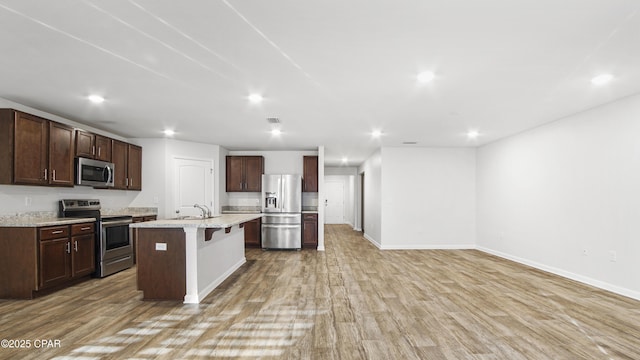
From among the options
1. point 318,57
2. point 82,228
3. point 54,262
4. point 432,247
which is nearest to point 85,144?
point 82,228

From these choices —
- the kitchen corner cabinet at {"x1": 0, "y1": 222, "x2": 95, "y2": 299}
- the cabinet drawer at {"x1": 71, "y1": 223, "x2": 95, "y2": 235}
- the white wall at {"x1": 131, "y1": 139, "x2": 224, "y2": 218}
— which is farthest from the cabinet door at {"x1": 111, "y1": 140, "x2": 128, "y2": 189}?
the kitchen corner cabinet at {"x1": 0, "y1": 222, "x2": 95, "y2": 299}

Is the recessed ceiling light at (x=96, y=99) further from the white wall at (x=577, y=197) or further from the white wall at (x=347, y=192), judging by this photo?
the white wall at (x=347, y=192)

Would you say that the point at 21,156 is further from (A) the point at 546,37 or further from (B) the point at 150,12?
(A) the point at 546,37

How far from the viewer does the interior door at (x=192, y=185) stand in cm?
644

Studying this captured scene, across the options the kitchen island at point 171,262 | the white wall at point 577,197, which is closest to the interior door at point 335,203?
the white wall at point 577,197

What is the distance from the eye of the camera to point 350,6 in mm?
1947

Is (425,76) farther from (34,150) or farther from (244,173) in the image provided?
(244,173)

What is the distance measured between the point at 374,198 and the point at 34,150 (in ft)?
21.6

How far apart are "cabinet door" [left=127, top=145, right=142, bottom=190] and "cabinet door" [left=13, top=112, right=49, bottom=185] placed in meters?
1.66

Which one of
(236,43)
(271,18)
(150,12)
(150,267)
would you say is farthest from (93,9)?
(150,267)

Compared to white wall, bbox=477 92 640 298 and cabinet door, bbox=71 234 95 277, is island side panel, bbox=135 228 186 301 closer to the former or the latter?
cabinet door, bbox=71 234 95 277

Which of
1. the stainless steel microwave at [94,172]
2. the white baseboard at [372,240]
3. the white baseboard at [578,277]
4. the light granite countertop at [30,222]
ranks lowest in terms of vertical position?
the white baseboard at [372,240]

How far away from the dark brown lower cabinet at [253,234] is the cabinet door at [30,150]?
3842mm

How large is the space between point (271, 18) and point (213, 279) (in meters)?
3.25
